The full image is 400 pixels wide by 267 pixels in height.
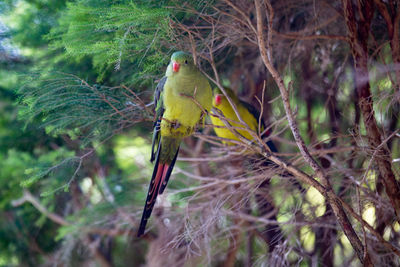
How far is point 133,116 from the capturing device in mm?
2990

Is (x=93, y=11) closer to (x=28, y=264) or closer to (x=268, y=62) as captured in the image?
(x=268, y=62)

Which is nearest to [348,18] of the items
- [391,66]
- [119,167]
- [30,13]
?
[391,66]

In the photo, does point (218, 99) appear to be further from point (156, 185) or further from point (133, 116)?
point (156, 185)

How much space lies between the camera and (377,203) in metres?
2.74

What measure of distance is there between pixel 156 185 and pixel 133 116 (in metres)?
0.59

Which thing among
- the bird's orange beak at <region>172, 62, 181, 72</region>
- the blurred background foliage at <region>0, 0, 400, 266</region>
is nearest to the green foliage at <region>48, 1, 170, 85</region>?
the blurred background foliage at <region>0, 0, 400, 266</region>

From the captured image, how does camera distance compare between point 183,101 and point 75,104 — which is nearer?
point 75,104

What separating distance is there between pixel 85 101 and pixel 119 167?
2.66m

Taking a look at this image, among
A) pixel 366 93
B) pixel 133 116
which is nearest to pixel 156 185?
pixel 133 116

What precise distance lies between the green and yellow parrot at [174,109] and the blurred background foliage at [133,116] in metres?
0.12

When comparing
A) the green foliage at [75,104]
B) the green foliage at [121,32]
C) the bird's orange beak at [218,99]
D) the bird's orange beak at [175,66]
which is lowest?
the bird's orange beak at [218,99]

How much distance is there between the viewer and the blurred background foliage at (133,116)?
254cm

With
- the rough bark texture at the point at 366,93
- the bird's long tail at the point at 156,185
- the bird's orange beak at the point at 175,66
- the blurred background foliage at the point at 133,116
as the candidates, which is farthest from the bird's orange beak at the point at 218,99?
the rough bark texture at the point at 366,93

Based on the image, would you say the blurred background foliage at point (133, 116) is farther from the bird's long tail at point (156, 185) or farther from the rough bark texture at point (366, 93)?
Answer: the bird's long tail at point (156, 185)
